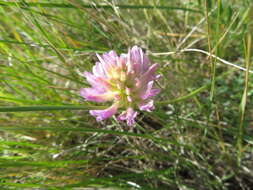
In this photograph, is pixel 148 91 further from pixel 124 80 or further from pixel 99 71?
pixel 99 71

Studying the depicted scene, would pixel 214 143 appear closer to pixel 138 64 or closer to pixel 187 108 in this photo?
pixel 187 108

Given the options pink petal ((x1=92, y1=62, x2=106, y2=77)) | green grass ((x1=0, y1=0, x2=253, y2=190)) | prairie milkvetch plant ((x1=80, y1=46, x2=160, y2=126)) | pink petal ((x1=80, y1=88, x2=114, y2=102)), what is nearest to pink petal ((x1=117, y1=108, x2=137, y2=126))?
prairie milkvetch plant ((x1=80, y1=46, x2=160, y2=126))

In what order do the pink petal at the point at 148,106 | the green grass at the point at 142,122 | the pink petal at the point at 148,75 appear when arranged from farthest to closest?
1. the green grass at the point at 142,122
2. the pink petal at the point at 148,75
3. the pink petal at the point at 148,106

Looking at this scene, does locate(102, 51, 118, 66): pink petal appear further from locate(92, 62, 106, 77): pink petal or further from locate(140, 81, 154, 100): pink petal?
locate(140, 81, 154, 100): pink petal

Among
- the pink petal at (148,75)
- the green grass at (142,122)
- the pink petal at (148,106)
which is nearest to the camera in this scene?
the pink petal at (148,106)

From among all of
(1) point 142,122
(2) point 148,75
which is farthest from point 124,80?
(1) point 142,122

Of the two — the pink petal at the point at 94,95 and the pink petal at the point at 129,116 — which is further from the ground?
the pink petal at the point at 94,95

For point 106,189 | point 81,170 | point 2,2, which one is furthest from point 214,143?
point 2,2

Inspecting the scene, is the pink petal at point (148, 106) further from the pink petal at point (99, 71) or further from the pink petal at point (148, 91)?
the pink petal at point (99, 71)

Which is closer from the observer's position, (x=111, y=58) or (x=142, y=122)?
(x=111, y=58)

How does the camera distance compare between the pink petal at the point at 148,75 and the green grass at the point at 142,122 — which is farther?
the green grass at the point at 142,122

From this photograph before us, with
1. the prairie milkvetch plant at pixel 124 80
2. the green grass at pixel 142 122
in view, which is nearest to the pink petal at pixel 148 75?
the prairie milkvetch plant at pixel 124 80
